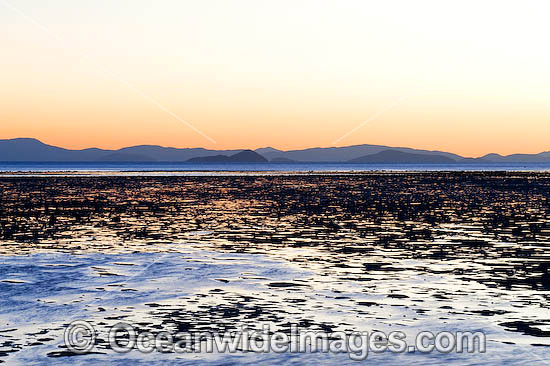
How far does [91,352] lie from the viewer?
10.5 meters

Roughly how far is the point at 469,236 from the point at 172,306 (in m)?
15.3

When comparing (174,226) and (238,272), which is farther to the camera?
(174,226)

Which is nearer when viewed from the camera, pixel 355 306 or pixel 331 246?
pixel 355 306

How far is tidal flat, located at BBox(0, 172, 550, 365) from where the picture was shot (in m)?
11.4

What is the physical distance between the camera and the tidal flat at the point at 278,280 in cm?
1144

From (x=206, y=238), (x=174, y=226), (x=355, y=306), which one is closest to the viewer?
(x=355, y=306)

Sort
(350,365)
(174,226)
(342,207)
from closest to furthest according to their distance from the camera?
(350,365)
(174,226)
(342,207)

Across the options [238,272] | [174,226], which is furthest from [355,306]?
[174,226]

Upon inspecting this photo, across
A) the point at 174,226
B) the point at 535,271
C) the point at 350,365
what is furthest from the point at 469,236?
the point at 350,365

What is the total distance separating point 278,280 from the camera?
16.6m

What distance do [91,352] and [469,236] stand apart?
60.1 ft

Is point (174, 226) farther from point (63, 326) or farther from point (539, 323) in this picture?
point (539, 323)

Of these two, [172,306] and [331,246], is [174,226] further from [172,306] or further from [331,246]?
[172,306]

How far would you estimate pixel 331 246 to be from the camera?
75.4 ft
